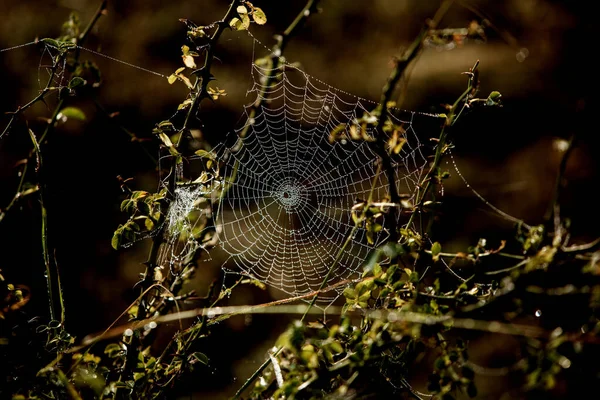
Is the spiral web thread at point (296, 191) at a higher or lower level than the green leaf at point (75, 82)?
lower

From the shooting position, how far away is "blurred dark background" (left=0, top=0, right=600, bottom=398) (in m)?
2.41

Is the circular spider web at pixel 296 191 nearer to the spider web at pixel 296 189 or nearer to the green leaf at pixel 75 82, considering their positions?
the spider web at pixel 296 189

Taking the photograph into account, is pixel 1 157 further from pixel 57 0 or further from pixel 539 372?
pixel 539 372

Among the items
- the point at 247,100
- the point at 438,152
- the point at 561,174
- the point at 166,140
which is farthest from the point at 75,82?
the point at 247,100

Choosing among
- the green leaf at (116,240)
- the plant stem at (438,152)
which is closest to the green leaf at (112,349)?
the green leaf at (116,240)

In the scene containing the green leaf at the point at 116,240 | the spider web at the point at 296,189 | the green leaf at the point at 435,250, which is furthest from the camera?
the spider web at the point at 296,189

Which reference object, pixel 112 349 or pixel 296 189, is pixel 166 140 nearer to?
pixel 112 349

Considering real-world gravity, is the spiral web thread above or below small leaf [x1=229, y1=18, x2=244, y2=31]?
below

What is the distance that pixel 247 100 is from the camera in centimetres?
255

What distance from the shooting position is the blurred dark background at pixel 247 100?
7.91 ft

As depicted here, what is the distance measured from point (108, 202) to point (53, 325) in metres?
1.72

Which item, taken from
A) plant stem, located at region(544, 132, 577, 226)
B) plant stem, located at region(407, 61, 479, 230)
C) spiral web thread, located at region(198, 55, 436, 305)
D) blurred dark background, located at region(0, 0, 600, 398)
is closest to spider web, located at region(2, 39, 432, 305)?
spiral web thread, located at region(198, 55, 436, 305)

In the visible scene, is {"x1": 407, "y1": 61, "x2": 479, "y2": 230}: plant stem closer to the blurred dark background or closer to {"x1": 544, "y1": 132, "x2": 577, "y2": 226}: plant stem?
{"x1": 544, "y1": 132, "x2": 577, "y2": 226}: plant stem

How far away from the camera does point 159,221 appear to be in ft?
2.96
